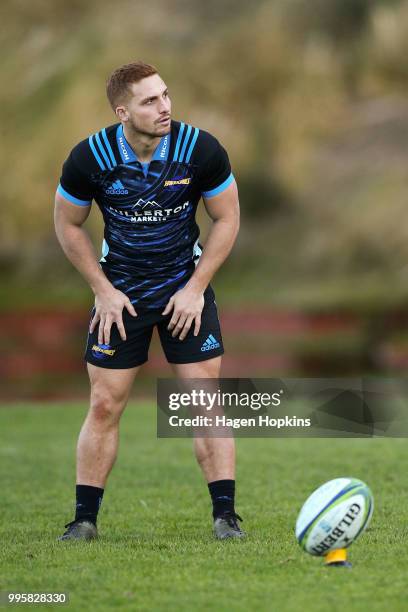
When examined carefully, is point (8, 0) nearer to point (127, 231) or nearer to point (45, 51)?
point (45, 51)

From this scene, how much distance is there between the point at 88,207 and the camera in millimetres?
5625

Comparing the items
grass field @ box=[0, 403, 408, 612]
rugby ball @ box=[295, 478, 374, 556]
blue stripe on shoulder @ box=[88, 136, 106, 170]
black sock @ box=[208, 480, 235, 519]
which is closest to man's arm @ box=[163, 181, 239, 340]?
blue stripe on shoulder @ box=[88, 136, 106, 170]

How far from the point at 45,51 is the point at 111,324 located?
63.8ft

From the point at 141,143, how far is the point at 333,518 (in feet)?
6.66

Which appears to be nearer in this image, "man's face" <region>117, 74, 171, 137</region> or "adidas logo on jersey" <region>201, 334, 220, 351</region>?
"man's face" <region>117, 74, 171, 137</region>

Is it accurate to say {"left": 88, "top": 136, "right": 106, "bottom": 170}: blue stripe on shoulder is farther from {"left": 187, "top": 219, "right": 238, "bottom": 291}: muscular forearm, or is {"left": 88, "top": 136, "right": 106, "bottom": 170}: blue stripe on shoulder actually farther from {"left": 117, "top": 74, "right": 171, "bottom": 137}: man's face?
{"left": 187, "top": 219, "right": 238, "bottom": 291}: muscular forearm

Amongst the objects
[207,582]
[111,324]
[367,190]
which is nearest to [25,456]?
[111,324]

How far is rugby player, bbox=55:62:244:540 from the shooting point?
544 centimetres

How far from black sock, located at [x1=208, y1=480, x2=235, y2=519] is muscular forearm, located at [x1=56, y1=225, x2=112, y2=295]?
1.14 meters

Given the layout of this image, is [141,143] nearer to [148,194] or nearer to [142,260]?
[148,194]

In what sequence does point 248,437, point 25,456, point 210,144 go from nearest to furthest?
point 210,144, point 25,456, point 248,437

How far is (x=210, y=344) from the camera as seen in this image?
5.61m

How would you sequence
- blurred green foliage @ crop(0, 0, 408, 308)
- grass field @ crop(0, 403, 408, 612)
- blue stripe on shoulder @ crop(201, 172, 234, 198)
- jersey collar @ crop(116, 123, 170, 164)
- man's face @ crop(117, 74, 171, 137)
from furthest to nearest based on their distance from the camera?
blurred green foliage @ crop(0, 0, 408, 308) → blue stripe on shoulder @ crop(201, 172, 234, 198) → jersey collar @ crop(116, 123, 170, 164) → man's face @ crop(117, 74, 171, 137) → grass field @ crop(0, 403, 408, 612)

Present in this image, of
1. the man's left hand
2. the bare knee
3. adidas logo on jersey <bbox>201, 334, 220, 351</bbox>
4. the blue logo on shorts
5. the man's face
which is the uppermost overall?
the man's face
